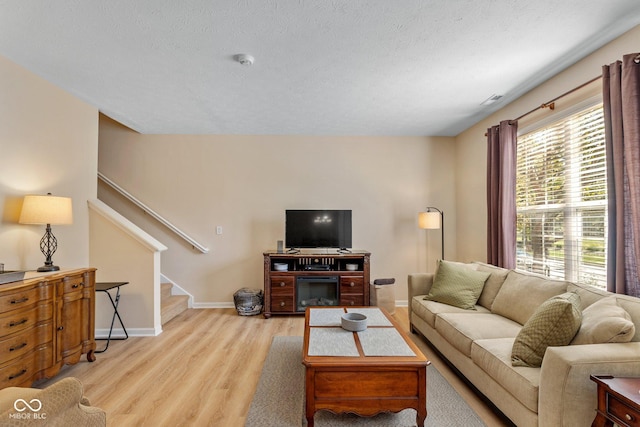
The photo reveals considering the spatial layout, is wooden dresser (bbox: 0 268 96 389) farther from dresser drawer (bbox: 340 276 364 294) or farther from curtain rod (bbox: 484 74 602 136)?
curtain rod (bbox: 484 74 602 136)

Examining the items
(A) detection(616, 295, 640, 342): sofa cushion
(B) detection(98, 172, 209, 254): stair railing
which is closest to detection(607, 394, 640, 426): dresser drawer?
(A) detection(616, 295, 640, 342): sofa cushion

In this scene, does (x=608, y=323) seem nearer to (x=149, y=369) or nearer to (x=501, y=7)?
(x=501, y=7)

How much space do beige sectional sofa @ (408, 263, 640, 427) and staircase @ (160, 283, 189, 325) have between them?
2977mm

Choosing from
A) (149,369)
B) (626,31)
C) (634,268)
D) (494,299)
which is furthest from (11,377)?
(626,31)

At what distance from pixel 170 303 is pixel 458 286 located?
3505mm

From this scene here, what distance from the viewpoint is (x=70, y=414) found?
108cm

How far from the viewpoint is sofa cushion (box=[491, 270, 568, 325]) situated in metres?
2.32

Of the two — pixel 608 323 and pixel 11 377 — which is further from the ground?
pixel 608 323

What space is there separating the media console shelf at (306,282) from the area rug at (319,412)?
57.2 inches

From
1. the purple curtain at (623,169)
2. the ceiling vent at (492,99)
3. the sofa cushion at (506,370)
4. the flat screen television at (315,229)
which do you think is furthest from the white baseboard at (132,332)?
the ceiling vent at (492,99)

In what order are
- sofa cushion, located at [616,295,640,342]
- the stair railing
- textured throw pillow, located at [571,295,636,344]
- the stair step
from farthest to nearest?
the stair railing → the stair step → sofa cushion, located at [616,295,640,342] → textured throw pillow, located at [571,295,636,344]

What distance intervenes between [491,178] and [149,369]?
3861mm

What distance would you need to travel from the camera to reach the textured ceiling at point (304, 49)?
1.89 meters

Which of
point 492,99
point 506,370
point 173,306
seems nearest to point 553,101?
point 492,99
